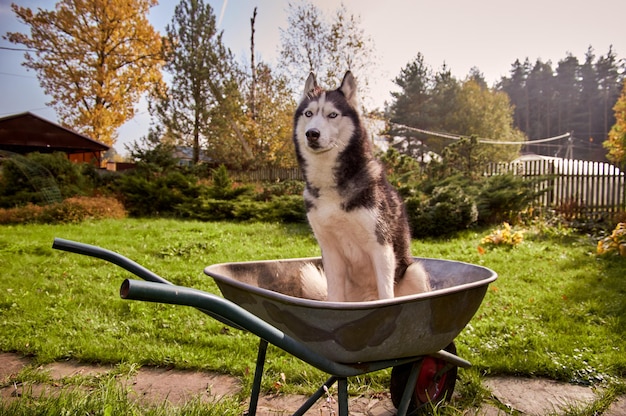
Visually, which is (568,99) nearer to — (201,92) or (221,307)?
(201,92)

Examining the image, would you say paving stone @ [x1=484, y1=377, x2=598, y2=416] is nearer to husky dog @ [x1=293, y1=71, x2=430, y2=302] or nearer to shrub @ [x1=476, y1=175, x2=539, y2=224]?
husky dog @ [x1=293, y1=71, x2=430, y2=302]

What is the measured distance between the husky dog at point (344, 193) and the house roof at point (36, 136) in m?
15.2

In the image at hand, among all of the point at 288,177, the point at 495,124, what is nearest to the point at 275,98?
the point at 288,177

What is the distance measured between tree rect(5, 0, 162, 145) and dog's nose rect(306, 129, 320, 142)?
1243cm

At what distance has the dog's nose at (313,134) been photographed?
1.44 m

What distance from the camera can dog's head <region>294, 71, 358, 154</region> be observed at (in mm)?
1460

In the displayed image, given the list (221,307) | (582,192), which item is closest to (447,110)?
(582,192)

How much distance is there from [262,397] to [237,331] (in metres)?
1.00

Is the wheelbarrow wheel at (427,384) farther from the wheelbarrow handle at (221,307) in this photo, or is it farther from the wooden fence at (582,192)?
the wooden fence at (582,192)

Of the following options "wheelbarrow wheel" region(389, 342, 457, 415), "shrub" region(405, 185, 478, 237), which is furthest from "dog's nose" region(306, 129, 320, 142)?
"shrub" region(405, 185, 478, 237)

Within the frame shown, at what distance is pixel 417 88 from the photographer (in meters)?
27.8

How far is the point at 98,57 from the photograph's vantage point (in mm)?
13539

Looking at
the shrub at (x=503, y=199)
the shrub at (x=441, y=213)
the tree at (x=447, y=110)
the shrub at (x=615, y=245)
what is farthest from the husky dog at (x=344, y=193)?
the tree at (x=447, y=110)

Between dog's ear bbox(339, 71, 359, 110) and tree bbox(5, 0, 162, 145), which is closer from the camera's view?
dog's ear bbox(339, 71, 359, 110)
